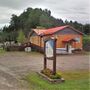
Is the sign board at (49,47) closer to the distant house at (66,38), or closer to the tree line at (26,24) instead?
the distant house at (66,38)

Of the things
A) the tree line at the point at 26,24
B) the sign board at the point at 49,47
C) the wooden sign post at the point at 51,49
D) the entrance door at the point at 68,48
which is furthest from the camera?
the tree line at the point at 26,24

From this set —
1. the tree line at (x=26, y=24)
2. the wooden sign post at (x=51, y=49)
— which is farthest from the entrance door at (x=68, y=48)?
the wooden sign post at (x=51, y=49)

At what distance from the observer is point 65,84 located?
40.8ft

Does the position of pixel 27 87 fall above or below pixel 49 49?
below

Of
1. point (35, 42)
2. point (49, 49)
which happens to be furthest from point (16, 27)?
point (49, 49)

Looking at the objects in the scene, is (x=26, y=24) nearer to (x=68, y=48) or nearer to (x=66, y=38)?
(x=66, y=38)

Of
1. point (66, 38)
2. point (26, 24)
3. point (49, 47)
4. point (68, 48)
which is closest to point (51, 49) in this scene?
point (49, 47)

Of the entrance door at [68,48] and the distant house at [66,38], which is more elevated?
the distant house at [66,38]

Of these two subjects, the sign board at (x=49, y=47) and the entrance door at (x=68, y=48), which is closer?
the sign board at (x=49, y=47)

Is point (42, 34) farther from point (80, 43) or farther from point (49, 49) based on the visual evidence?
point (49, 49)

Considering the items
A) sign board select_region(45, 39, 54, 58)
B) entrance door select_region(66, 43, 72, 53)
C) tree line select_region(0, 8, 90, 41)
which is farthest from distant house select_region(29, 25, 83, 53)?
sign board select_region(45, 39, 54, 58)

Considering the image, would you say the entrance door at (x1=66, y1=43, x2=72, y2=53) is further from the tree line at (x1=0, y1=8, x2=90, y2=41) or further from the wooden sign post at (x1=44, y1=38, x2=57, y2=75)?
the wooden sign post at (x1=44, y1=38, x2=57, y2=75)

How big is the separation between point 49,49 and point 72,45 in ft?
→ 79.3

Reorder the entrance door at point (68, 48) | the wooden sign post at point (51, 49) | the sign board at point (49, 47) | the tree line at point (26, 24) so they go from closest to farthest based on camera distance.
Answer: the wooden sign post at point (51, 49), the sign board at point (49, 47), the entrance door at point (68, 48), the tree line at point (26, 24)
